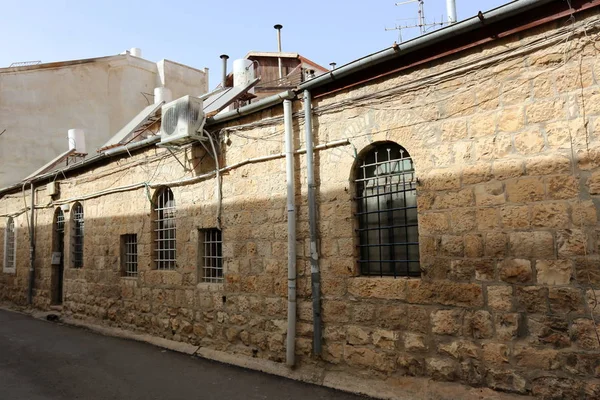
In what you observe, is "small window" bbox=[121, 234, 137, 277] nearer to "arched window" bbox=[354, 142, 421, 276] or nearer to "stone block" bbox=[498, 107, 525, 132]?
"arched window" bbox=[354, 142, 421, 276]

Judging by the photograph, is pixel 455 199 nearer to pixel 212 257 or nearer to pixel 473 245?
pixel 473 245

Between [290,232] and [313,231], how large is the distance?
312mm

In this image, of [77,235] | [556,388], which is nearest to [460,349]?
[556,388]

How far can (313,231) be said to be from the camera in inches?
206

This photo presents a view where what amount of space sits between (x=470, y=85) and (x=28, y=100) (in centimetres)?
1512

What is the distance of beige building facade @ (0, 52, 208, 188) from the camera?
14477 millimetres

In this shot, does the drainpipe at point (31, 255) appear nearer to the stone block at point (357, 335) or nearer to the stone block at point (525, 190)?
the stone block at point (357, 335)

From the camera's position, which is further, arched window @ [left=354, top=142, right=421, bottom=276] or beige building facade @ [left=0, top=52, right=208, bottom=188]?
beige building facade @ [left=0, top=52, right=208, bottom=188]

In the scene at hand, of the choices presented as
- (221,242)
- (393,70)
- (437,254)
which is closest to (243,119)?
(221,242)

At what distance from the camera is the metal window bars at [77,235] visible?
995 cm

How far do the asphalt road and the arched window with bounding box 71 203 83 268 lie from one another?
2.52 m

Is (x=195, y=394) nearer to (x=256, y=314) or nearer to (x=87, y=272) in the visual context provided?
(x=256, y=314)

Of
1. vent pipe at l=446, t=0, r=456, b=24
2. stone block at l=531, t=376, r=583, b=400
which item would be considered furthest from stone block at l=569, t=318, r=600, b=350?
vent pipe at l=446, t=0, r=456, b=24

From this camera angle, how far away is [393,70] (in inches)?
189
